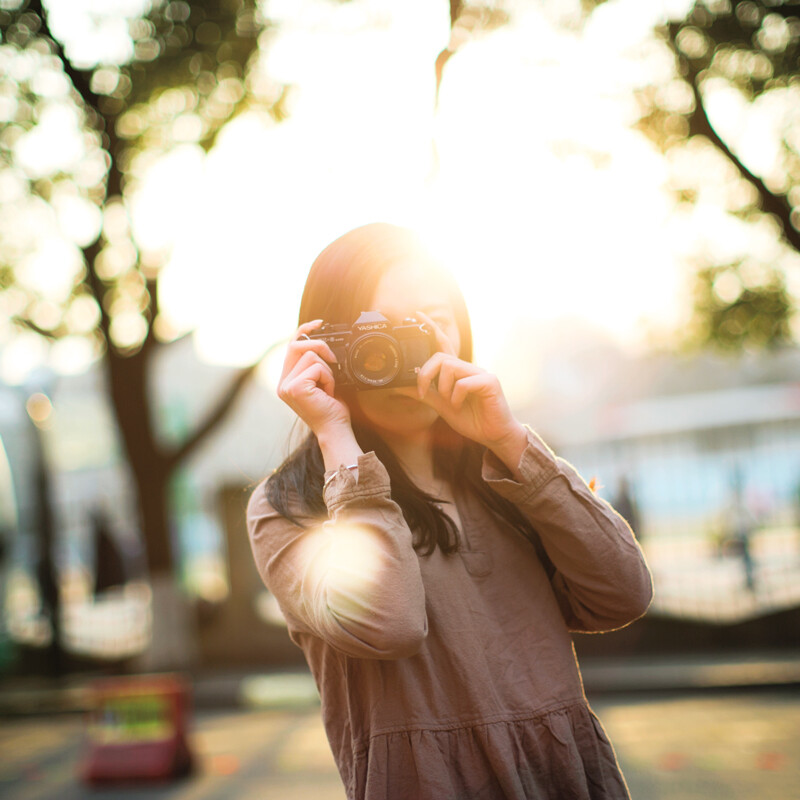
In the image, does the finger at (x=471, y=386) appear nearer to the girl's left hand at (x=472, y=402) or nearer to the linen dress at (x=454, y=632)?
the girl's left hand at (x=472, y=402)

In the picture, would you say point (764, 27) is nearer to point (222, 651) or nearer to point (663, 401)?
point (222, 651)

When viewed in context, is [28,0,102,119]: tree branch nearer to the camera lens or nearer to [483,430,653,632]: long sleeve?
the camera lens

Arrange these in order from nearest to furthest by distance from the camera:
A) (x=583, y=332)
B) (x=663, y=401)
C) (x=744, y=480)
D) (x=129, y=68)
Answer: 1. (x=129, y=68)
2. (x=744, y=480)
3. (x=663, y=401)
4. (x=583, y=332)

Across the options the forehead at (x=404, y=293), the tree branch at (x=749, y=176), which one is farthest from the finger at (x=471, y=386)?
the tree branch at (x=749, y=176)

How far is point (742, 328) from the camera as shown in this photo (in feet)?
25.8

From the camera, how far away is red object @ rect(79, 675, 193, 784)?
5449mm

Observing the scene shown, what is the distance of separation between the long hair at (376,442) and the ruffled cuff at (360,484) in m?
0.10

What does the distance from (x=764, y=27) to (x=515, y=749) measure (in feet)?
18.9

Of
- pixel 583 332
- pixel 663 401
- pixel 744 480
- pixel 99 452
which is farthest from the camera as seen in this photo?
pixel 99 452

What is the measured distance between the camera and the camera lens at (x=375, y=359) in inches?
54.5

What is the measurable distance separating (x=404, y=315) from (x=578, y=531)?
1.68ft

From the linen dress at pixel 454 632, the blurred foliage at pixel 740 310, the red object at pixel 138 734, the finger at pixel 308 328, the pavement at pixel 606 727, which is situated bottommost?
the pavement at pixel 606 727

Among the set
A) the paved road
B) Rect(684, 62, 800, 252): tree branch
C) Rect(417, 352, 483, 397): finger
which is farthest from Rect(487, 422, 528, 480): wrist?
Rect(684, 62, 800, 252): tree branch

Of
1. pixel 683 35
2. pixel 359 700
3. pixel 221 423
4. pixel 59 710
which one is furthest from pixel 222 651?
pixel 359 700
